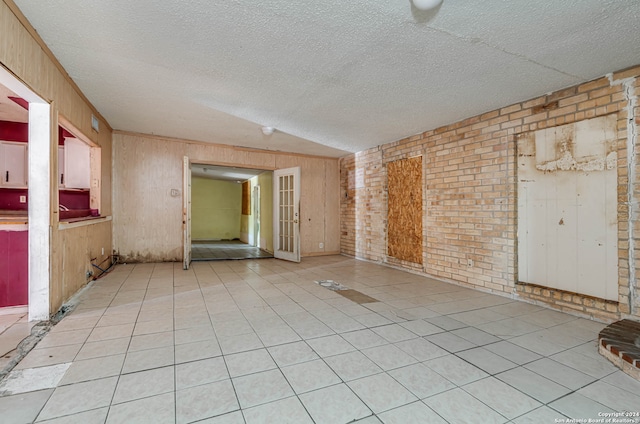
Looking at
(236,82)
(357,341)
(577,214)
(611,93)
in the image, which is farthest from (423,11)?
(577,214)

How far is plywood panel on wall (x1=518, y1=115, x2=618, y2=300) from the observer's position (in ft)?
10.1

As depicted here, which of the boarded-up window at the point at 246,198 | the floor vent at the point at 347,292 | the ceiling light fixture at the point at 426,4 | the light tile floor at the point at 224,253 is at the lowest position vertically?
the floor vent at the point at 347,292

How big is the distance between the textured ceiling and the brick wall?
0.83ft

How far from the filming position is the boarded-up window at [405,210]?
5.45 metres

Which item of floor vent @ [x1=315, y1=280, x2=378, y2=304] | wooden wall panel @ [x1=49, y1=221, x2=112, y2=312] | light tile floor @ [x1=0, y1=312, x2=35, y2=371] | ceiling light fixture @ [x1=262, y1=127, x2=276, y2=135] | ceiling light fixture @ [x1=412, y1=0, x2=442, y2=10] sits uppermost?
ceiling light fixture @ [x1=262, y1=127, x2=276, y2=135]

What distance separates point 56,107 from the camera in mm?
3131

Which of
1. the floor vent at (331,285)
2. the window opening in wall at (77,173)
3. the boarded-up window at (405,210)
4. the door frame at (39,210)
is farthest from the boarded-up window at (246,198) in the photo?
the door frame at (39,210)

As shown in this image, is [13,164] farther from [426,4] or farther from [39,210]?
[426,4]

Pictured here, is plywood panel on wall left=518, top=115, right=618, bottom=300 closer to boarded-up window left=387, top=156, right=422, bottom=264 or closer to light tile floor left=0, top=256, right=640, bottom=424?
light tile floor left=0, top=256, right=640, bottom=424

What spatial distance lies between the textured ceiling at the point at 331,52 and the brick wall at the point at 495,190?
25 centimetres

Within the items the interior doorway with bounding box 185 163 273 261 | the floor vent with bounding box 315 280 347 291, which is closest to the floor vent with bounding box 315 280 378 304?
the floor vent with bounding box 315 280 347 291

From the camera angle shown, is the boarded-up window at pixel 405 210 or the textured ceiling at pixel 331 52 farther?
the boarded-up window at pixel 405 210

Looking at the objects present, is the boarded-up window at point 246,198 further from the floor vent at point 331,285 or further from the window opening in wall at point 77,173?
the floor vent at point 331,285

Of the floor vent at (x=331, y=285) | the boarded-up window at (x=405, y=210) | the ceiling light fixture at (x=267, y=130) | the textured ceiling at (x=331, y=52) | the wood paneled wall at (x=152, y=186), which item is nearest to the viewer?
the textured ceiling at (x=331, y=52)
